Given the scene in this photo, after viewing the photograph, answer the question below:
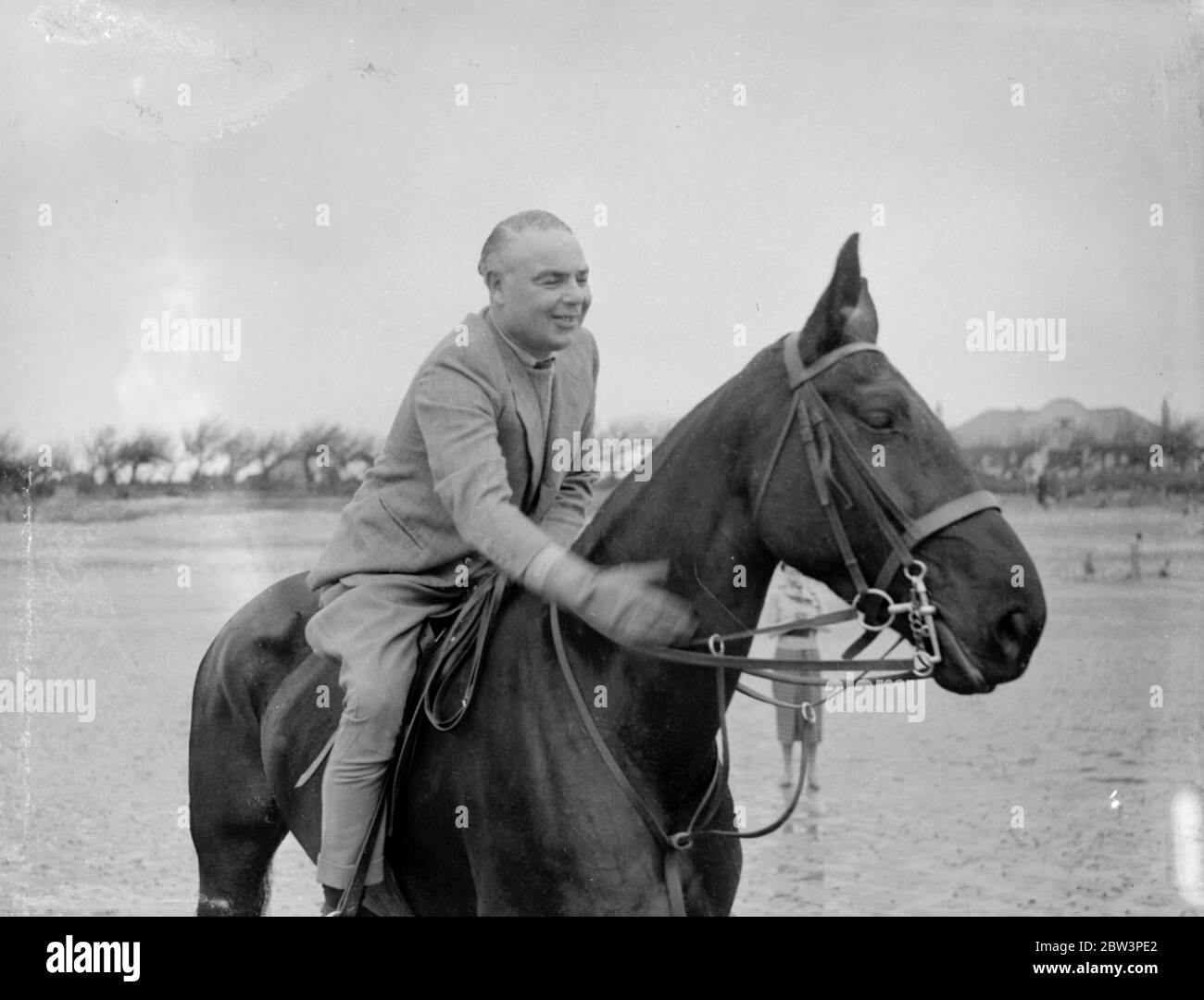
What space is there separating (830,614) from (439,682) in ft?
3.18

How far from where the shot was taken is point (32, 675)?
5320 millimetres

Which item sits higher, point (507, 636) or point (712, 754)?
point (507, 636)

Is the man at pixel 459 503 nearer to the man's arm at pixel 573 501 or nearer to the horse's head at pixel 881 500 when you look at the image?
the man's arm at pixel 573 501

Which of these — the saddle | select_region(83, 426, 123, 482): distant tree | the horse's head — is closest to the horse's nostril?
the horse's head

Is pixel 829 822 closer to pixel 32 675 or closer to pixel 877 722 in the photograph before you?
pixel 877 722

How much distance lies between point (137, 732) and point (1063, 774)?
485 centimetres

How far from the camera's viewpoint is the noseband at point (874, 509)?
8.20ft

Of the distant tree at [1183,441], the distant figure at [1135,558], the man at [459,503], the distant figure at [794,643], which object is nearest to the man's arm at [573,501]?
the man at [459,503]

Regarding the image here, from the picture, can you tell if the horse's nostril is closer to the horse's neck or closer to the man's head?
the horse's neck

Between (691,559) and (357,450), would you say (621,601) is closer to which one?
(691,559)

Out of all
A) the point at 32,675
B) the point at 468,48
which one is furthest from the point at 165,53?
the point at 32,675

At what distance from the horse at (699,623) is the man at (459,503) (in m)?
0.13

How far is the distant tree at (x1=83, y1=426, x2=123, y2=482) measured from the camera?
5.86 meters

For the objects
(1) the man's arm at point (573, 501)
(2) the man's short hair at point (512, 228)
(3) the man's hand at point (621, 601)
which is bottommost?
(3) the man's hand at point (621, 601)
